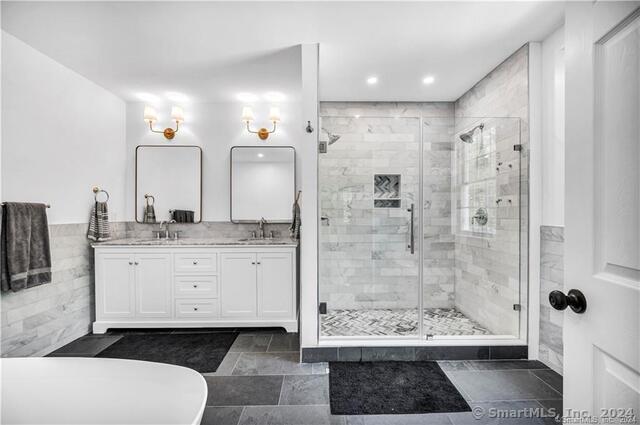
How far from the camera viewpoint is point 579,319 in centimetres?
86

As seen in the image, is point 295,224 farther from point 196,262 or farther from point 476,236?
point 476,236

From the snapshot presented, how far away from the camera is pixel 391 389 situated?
200 cm

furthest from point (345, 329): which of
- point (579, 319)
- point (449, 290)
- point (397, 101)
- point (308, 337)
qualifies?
point (397, 101)

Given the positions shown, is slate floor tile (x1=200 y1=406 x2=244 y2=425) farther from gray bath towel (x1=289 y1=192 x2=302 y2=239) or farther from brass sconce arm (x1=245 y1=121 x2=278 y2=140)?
brass sconce arm (x1=245 y1=121 x2=278 y2=140)

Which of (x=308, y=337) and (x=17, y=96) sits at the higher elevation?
(x=17, y=96)

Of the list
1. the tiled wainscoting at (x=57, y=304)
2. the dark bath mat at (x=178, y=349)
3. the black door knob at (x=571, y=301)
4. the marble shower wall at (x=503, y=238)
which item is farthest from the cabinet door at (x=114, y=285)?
the black door knob at (x=571, y=301)

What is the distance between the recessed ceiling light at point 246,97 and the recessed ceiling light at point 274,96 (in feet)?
0.42

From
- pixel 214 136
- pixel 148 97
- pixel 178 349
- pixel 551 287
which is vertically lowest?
pixel 178 349

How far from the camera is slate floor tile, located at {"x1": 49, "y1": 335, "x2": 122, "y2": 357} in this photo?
8.32ft

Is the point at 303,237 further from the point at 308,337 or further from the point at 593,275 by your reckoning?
the point at 593,275

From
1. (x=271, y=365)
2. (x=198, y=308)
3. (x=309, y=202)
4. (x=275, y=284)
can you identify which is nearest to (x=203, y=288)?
(x=198, y=308)

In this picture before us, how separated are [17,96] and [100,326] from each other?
207 centimetres

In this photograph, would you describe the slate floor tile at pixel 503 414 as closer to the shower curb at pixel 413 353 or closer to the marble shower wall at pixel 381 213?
the shower curb at pixel 413 353

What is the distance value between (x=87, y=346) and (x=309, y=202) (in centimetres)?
231
